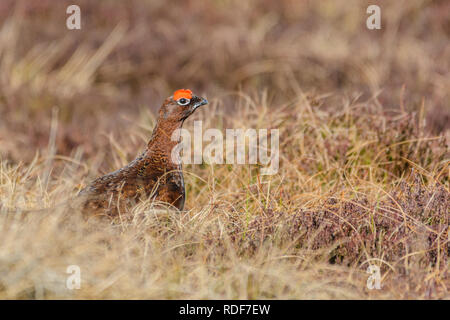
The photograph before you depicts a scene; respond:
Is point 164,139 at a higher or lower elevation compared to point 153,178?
higher

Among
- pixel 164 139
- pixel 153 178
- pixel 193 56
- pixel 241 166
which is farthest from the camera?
pixel 193 56

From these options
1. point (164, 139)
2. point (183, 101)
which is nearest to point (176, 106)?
point (183, 101)

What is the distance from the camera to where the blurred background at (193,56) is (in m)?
7.11

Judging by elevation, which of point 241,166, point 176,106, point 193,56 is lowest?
point 241,166

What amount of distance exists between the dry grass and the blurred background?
3 centimetres

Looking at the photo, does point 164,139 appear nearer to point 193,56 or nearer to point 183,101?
point 183,101

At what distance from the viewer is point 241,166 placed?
444cm

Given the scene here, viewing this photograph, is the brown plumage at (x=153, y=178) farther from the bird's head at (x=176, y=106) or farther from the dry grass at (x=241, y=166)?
the dry grass at (x=241, y=166)

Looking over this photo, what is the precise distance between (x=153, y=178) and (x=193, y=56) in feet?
17.2

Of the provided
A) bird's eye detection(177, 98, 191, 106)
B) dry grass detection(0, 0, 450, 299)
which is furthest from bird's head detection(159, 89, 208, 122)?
dry grass detection(0, 0, 450, 299)

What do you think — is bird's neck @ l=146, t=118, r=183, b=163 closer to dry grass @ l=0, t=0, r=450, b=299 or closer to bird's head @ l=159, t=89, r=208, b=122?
bird's head @ l=159, t=89, r=208, b=122

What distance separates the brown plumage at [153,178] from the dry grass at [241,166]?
0.39 feet

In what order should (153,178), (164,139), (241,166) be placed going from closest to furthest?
1. (153,178)
2. (164,139)
3. (241,166)

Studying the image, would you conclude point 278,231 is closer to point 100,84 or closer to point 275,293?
point 275,293
